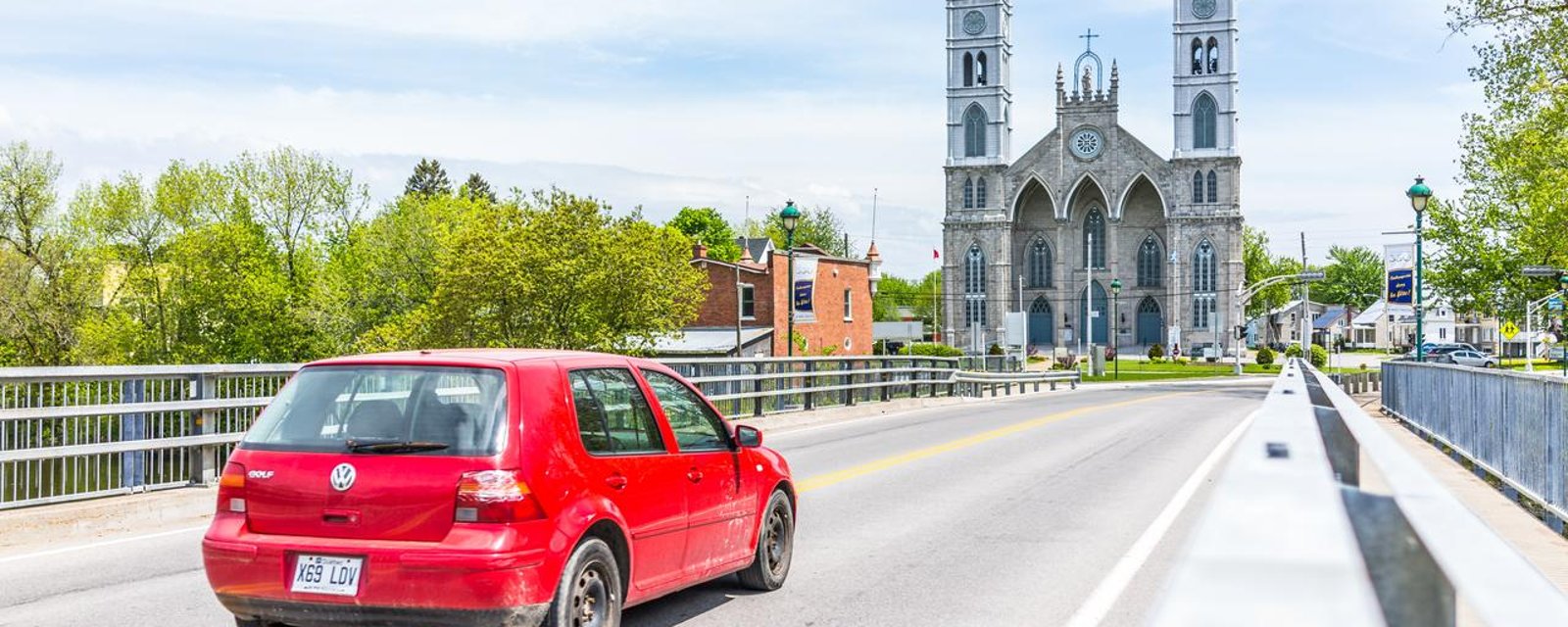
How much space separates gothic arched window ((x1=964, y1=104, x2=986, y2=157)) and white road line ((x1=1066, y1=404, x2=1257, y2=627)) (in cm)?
A: 10058

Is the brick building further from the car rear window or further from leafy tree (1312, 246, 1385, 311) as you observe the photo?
leafy tree (1312, 246, 1385, 311)

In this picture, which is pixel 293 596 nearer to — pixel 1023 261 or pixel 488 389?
pixel 488 389

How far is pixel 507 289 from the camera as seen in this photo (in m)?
54.5

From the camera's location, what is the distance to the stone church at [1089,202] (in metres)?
109

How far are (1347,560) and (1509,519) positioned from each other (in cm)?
1259

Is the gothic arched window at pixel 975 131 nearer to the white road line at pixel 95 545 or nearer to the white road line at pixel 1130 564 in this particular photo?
the white road line at pixel 1130 564

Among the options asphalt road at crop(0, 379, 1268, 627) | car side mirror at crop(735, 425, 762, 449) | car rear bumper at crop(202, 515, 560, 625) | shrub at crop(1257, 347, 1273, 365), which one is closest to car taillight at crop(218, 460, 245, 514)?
car rear bumper at crop(202, 515, 560, 625)

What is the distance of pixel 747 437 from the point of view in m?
8.46

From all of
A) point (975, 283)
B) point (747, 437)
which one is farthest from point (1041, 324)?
point (747, 437)

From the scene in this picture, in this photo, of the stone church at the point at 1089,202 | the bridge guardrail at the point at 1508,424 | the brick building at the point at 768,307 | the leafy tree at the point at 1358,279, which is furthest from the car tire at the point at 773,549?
the leafy tree at the point at 1358,279

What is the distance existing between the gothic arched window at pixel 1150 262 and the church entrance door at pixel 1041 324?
25.1 feet

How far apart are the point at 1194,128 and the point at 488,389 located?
360 ft

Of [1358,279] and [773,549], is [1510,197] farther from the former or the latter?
[1358,279]

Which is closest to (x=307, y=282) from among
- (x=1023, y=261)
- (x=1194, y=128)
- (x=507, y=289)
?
(x=507, y=289)
